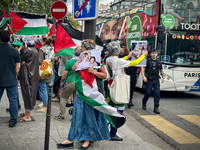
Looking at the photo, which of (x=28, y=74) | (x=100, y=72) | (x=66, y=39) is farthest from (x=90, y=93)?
(x=28, y=74)

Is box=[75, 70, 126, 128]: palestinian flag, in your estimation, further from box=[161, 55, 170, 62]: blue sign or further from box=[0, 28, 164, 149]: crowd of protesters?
box=[161, 55, 170, 62]: blue sign

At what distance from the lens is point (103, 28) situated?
51.6ft

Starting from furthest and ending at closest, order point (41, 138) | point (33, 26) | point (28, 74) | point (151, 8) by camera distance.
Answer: point (151, 8) < point (33, 26) < point (28, 74) < point (41, 138)

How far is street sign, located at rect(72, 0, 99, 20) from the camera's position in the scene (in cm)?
497

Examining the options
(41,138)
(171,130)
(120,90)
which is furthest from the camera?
(171,130)

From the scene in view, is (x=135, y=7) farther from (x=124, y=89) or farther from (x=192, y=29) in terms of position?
(x=124, y=89)

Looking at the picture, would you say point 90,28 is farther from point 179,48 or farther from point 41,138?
point 179,48

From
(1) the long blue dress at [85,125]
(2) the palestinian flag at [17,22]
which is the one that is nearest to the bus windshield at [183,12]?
(2) the palestinian flag at [17,22]

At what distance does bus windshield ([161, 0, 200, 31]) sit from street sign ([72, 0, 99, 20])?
549 centimetres

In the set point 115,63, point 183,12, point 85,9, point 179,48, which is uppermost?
point 183,12

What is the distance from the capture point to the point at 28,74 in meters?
5.61

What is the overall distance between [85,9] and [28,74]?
1771 mm

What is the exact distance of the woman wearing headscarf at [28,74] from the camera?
557cm

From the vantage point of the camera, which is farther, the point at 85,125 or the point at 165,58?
the point at 165,58
